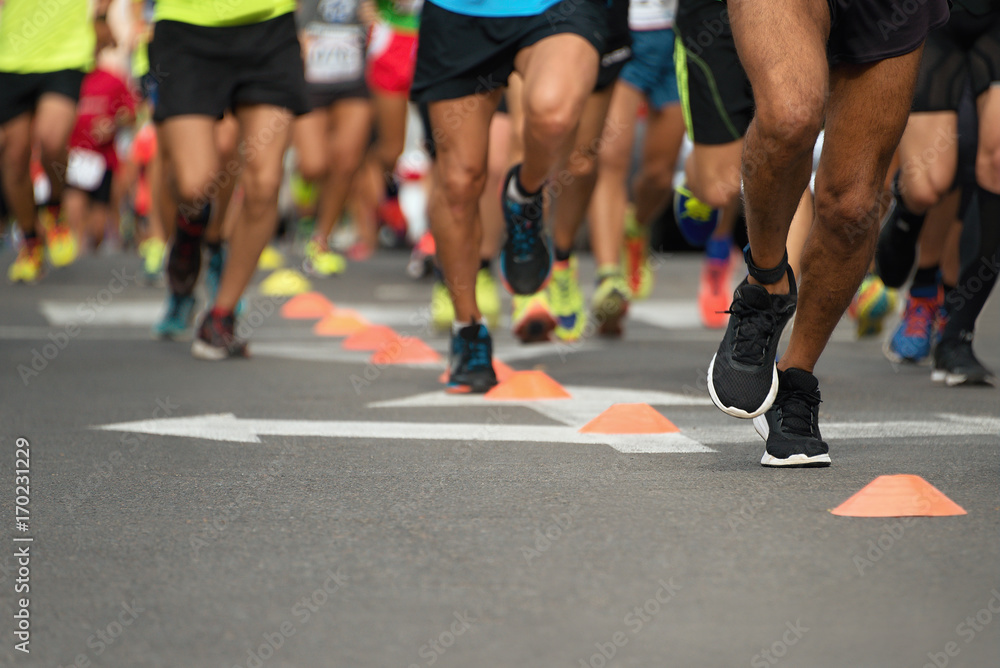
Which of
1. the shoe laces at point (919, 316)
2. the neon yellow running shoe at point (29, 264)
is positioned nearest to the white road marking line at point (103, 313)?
the neon yellow running shoe at point (29, 264)

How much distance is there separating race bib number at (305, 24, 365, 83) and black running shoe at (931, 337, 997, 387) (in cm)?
599

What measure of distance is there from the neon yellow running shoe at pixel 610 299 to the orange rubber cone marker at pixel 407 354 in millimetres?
992

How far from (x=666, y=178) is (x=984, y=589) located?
5227 mm

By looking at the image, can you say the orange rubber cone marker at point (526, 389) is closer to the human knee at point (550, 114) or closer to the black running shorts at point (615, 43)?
the human knee at point (550, 114)

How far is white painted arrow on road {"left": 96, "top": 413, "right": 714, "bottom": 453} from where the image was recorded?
371 cm

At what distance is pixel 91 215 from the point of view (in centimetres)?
1517

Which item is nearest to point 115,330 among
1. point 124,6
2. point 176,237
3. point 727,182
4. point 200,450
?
point 176,237

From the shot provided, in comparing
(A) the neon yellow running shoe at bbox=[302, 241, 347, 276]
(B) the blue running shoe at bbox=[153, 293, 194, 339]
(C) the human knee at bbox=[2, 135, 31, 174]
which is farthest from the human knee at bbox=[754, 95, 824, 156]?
(A) the neon yellow running shoe at bbox=[302, 241, 347, 276]

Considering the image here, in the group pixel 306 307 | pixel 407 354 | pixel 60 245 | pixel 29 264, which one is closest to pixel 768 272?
pixel 407 354

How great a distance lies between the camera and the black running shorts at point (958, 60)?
495 centimetres

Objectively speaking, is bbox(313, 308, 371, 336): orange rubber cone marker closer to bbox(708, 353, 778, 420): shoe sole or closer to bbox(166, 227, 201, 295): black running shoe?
bbox(166, 227, 201, 295): black running shoe

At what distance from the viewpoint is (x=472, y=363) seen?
4.91 metres

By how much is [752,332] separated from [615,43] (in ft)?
8.55

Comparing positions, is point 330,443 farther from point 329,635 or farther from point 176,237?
point 176,237
